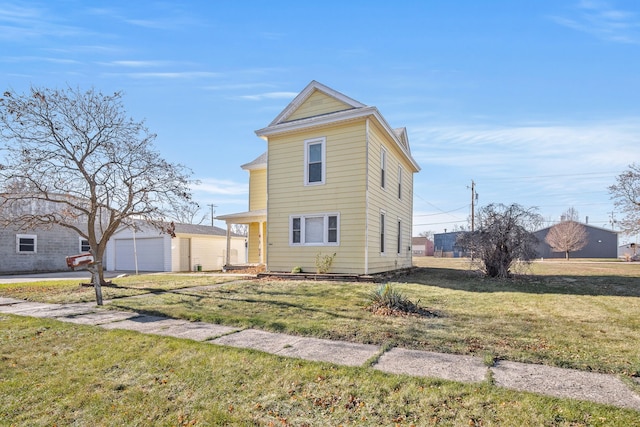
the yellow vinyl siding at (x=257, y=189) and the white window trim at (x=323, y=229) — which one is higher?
the yellow vinyl siding at (x=257, y=189)

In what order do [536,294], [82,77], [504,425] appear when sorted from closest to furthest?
[504,425] → [536,294] → [82,77]

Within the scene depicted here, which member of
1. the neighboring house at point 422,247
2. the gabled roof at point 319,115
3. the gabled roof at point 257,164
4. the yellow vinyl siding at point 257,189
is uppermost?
the gabled roof at point 319,115

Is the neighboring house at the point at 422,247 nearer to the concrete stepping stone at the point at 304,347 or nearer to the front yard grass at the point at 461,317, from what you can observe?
the front yard grass at the point at 461,317

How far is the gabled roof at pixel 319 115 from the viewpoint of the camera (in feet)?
40.5

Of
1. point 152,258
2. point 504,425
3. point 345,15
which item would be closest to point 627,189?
point 345,15

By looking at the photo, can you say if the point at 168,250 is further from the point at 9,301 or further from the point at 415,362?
the point at 415,362

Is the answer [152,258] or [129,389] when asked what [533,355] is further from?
[152,258]

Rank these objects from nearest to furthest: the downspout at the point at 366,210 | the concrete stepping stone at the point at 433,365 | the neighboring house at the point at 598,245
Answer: the concrete stepping stone at the point at 433,365 < the downspout at the point at 366,210 < the neighboring house at the point at 598,245

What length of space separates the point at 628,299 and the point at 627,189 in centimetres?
1777

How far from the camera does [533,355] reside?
4.00 m

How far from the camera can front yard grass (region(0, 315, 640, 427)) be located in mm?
2691

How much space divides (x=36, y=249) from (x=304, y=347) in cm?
2733

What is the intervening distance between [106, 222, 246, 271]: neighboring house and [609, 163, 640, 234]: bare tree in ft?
77.3

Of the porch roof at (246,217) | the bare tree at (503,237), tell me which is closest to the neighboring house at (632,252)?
the bare tree at (503,237)
